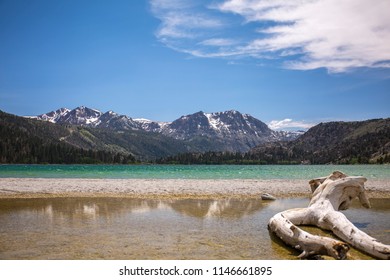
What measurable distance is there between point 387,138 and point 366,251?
6456 inches

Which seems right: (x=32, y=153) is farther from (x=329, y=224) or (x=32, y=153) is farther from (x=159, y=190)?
(x=329, y=224)

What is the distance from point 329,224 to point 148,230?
5.34 m

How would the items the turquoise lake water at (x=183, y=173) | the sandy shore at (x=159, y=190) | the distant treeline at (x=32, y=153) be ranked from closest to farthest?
the sandy shore at (x=159, y=190), the turquoise lake water at (x=183, y=173), the distant treeline at (x=32, y=153)

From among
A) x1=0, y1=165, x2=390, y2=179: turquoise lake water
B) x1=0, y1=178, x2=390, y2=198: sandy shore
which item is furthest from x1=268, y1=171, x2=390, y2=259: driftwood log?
x1=0, y1=165, x2=390, y2=179: turquoise lake water

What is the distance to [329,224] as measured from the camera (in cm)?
1085

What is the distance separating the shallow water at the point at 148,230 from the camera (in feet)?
29.2

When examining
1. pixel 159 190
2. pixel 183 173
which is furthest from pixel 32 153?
pixel 159 190

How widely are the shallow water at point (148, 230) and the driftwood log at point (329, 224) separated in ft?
1.13

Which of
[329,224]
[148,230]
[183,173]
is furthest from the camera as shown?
[183,173]

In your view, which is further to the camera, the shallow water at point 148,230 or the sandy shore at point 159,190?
the sandy shore at point 159,190

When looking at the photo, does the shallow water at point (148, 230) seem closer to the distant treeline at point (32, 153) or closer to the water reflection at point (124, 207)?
the water reflection at point (124, 207)

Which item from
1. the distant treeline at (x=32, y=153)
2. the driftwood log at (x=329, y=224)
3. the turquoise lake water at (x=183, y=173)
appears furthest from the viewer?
the distant treeline at (x=32, y=153)

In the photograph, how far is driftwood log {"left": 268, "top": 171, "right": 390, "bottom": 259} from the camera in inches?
330

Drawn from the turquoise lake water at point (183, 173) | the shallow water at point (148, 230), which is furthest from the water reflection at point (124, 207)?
the turquoise lake water at point (183, 173)
